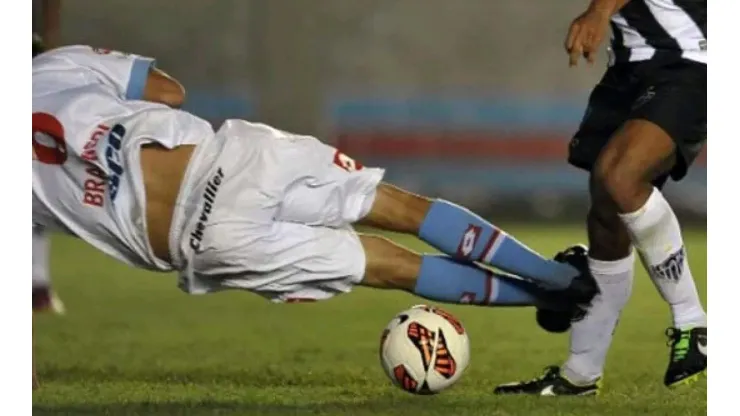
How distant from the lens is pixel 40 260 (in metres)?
3.39

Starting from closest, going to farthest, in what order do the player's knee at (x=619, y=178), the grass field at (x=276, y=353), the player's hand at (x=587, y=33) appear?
the player's hand at (x=587, y=33) → the player's knee at (x=619, y=178) → the grass field at (x=276, y=353)

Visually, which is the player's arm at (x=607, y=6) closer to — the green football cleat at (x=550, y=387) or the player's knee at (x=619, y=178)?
the player's knee at (x=619, y=178)

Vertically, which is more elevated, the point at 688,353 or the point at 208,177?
the point at 208,177

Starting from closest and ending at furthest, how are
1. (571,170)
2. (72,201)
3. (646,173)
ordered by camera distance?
(646,173) → (72,201) → (571,170)

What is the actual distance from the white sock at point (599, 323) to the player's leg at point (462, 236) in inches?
1.5

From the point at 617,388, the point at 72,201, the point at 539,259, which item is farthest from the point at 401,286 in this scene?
the point at 72,201

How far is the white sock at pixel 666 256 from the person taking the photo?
299 centimetres

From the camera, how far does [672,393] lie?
3.09 meters

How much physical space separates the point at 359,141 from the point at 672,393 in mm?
965

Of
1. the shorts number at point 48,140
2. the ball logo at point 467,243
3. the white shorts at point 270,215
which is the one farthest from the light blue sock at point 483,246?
the shorts number at point 48,140

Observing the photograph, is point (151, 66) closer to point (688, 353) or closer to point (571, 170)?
point (571, 170)

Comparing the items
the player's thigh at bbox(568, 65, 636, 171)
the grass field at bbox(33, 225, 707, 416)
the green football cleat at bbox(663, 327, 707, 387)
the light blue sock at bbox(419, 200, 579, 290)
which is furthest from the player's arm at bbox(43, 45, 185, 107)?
the green football cleat at bbox(663, 327, 707, 387)

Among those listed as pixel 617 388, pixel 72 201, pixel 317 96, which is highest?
pixel 317 96

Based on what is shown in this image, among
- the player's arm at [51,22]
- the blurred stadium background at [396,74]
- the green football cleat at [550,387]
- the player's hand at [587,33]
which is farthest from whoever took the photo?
the blurred stadium background at [396,74]
